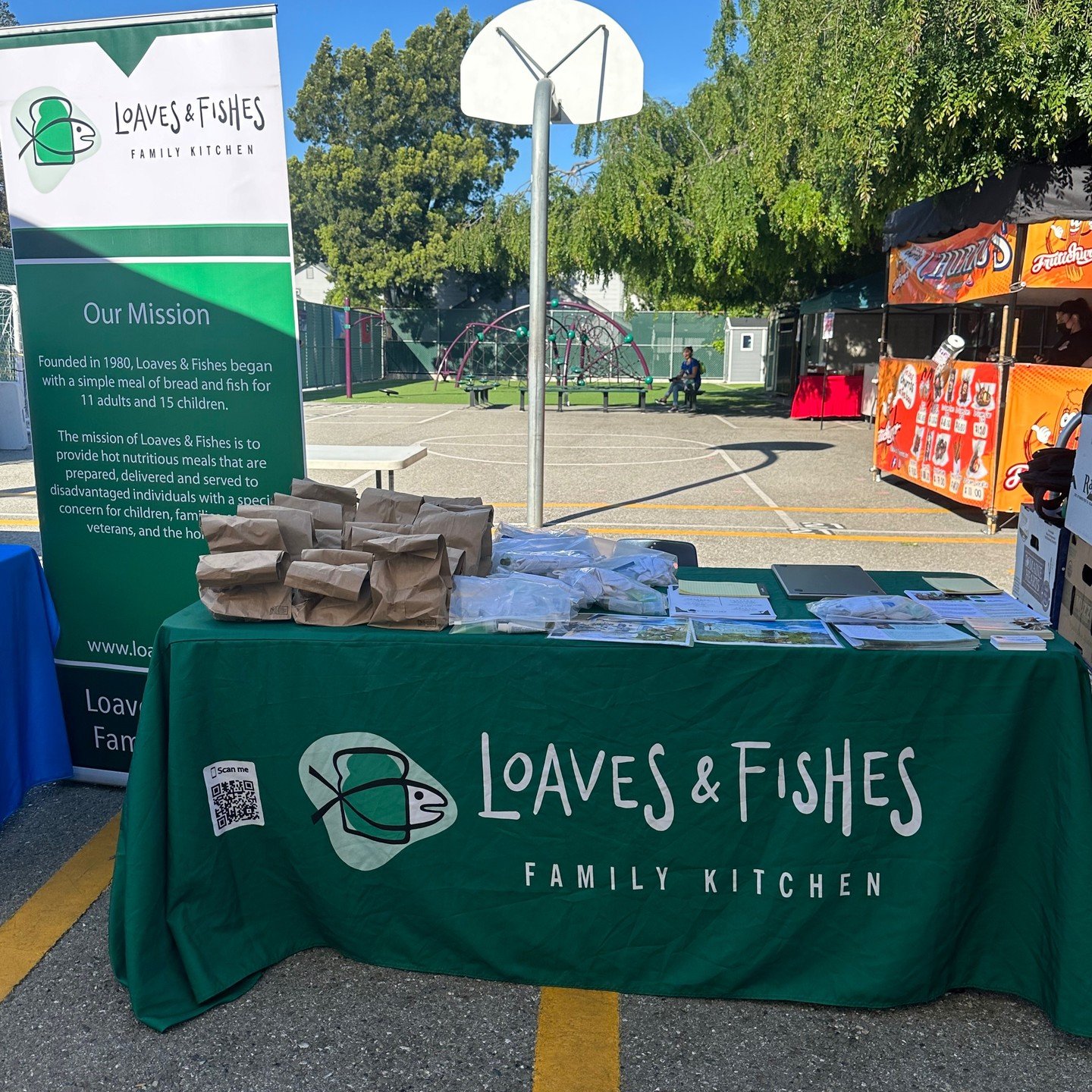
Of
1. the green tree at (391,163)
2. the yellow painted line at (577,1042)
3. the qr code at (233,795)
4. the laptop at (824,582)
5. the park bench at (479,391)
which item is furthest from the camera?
the green tree at (391,163)

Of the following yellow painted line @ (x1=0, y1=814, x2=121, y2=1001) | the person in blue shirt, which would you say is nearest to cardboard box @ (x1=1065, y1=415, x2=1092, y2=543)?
yellow painted line @ (x1=0, y1=814, x2=121, y2=1001)

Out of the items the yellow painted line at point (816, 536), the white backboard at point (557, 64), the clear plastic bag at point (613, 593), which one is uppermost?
the white backboard at point (557, 64)

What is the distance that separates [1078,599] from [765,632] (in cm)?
148

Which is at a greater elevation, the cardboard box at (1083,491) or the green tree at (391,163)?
the green tree at (391,163)

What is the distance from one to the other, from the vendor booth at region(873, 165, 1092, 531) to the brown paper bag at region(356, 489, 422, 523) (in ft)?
22.6

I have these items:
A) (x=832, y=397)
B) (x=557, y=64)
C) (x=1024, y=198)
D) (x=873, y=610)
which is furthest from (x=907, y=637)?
(x=832, y=397)

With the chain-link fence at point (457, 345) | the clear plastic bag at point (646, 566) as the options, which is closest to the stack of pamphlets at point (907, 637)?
the clear plastic bag at point (646, 566)

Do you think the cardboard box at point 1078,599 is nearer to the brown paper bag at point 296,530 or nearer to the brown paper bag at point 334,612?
the brown paper bag at point 334,612

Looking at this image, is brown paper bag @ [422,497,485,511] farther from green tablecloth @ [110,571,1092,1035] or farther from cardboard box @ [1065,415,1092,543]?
cardboard box @ [1065,415,1092,543]

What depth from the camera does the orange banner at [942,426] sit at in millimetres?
8867

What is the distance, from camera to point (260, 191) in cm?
348

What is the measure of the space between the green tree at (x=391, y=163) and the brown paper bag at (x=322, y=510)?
4128cm

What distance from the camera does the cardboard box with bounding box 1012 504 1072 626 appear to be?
3697 millimetres

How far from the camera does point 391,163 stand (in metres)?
47.0
